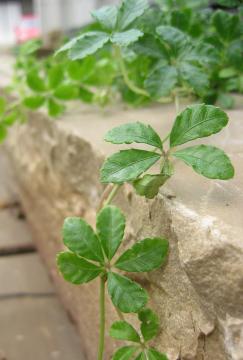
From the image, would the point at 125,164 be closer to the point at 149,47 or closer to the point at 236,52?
the point at 149,47

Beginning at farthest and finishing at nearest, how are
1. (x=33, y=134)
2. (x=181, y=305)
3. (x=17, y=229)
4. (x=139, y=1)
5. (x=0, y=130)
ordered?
1. (x=17, y=229)
2. (x=33, y=134)
3. (x=0, y=130)
4. (x=139, y=1)
5. (x=181, y=305)

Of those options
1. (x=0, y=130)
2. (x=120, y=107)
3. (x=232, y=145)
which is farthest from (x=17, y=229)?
(x=232, y=145)

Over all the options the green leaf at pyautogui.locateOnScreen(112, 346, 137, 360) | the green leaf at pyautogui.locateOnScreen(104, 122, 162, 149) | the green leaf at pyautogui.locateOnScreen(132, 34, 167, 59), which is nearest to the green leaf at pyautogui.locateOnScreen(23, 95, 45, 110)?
the green leaf at pyautogui.locateOnScreen(132, 34, 167, 59)

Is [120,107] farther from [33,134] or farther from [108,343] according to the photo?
[108,343]

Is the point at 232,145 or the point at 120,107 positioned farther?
the point at 120,107

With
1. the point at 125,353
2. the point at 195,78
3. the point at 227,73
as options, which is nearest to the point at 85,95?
the point at 227,73
